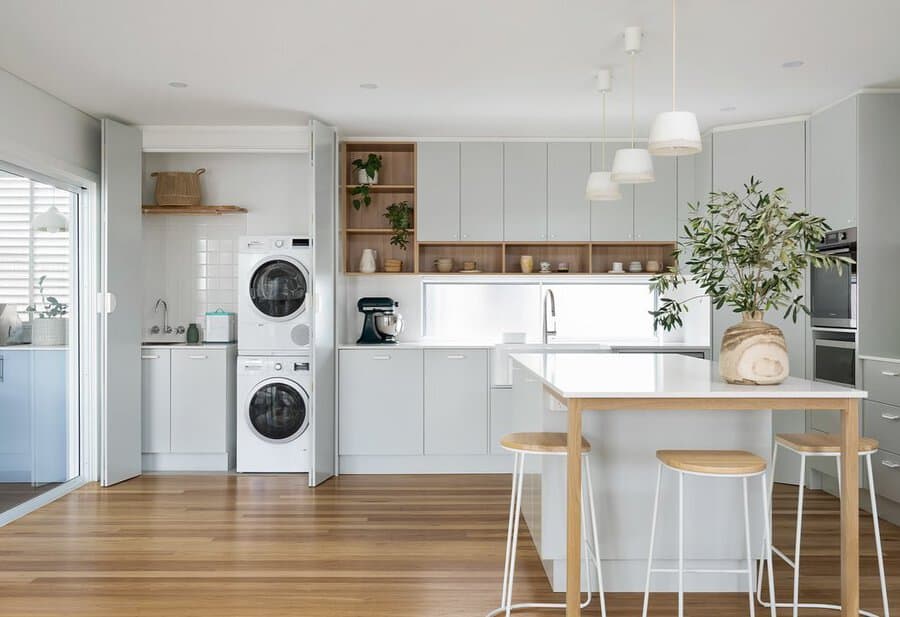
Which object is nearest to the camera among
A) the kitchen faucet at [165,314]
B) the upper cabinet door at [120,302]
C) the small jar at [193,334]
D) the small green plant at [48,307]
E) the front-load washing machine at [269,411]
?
the small green plant at [48,307]

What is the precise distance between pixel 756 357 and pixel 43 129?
412 cm

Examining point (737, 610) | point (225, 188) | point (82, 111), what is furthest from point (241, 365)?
point (737, 610)

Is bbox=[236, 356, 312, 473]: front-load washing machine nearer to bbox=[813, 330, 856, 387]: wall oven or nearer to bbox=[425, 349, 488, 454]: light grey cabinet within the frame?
bbox=[425, 349, 488, 454]: light grey cabinet

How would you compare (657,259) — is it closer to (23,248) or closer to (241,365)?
(241,365)

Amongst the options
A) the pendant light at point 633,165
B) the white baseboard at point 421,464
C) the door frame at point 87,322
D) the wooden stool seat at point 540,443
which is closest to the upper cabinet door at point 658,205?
the white baseboard at point 421,464

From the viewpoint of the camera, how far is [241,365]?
5.39 metres

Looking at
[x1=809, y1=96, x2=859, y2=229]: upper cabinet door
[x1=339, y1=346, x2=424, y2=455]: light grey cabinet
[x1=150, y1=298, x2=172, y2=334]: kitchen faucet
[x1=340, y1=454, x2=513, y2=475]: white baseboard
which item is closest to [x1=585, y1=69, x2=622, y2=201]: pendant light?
[x1=809, y1=96, x2=859, y2=229]: upper cabinet door

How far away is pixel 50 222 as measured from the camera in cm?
468

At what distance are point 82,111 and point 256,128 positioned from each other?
1.11 m

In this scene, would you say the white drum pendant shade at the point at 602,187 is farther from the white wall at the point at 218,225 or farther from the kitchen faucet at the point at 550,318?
the white wall at the point at 218,225

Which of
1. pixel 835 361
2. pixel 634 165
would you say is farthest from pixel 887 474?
pixel 634 165

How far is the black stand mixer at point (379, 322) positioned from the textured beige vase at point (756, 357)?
3.18 m

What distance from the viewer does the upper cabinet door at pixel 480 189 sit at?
5.70m

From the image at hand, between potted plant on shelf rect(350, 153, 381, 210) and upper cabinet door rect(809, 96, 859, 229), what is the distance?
9.81 ft
